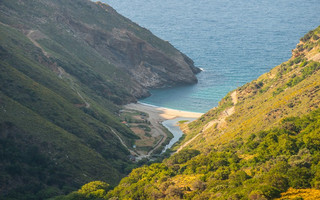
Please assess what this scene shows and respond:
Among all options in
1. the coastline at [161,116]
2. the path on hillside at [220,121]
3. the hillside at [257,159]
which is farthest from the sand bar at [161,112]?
the hillside at [257,159]

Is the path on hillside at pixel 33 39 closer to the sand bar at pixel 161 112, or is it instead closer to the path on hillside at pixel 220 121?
the sand bar at pixel 161 112

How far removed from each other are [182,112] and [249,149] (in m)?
72.5

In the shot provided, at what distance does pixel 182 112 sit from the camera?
11994 cm

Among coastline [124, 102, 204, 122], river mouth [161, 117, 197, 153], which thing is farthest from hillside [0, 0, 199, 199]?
river mouth [161, 117, 197, 153]

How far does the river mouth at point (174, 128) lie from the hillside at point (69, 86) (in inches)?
362

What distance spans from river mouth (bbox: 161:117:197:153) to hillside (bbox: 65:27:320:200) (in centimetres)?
1431

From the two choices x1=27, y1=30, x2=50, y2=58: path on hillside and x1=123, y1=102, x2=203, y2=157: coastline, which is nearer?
x1=123, y1=102, x2=203, y2=157: coastline

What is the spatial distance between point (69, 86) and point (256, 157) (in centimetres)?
6209

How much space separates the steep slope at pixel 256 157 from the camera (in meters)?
33.7

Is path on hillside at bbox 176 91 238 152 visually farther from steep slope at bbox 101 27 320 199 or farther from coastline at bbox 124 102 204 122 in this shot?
coastline at bbox 124 102 204 122

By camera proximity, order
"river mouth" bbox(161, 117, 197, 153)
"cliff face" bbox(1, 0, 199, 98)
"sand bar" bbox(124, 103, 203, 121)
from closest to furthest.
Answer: "river mouth" bbox(161, 117, 197, 153), "sand bar" bbox(124, 103, 203, 121), "cliff face" bbox(1, 0, 199, 98)

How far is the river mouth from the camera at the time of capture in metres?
89.9

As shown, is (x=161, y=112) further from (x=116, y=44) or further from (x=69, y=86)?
(x=116, y=44)

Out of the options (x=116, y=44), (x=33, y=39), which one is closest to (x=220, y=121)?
(x=33, y=39)
